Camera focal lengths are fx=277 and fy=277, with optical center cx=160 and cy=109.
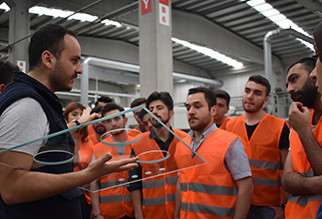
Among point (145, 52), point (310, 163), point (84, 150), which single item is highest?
point (145, 52)

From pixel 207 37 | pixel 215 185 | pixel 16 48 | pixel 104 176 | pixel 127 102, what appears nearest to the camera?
→ pixel 104 176

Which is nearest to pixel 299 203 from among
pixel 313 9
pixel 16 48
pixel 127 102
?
pixel 313 9

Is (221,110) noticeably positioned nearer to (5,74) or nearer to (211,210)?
(211,210)

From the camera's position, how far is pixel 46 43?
4.08 ft

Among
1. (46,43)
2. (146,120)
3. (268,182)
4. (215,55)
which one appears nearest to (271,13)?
(215,55)

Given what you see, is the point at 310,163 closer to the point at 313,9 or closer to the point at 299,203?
the point at 299,203

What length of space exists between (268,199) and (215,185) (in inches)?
28.5

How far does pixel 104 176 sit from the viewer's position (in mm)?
1083

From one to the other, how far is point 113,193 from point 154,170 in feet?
2.60

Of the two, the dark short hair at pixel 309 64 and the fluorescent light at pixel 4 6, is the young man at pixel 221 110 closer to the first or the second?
the dark short hair at pixel 309 64

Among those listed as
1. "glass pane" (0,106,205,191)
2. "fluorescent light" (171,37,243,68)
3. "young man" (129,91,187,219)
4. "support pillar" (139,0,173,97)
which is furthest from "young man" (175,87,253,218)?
"fluorescent light" (171,37,243,68)

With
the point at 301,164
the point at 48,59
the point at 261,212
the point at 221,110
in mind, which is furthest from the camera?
the point at 221,110

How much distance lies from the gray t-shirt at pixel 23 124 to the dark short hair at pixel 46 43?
0.28 meters

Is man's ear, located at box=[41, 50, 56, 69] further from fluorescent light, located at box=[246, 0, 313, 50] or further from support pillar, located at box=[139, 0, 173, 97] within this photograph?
fluorescent light, located at box=[246, 0, 313, 50]
